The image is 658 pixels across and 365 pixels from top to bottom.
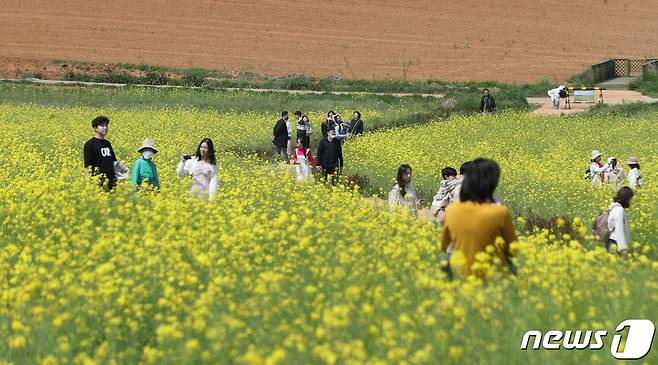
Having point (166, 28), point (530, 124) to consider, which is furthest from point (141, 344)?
point (166, 28)

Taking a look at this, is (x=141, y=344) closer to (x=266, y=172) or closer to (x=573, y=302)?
(x=573, y=302)

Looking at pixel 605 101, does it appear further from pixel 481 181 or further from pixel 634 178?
pixel 481 181

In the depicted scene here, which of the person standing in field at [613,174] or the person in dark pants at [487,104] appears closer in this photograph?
the person standing in field at [613,174]

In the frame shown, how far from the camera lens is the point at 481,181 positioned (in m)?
6.95

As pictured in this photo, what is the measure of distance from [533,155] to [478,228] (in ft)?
59.5

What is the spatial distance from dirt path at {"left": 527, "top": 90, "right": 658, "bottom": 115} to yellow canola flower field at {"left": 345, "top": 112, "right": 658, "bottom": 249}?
3.92 metres

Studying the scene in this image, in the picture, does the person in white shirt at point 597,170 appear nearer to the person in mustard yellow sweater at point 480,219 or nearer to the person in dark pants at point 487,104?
the person in mustard yellow sweater at point 480,219

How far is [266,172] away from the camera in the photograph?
1750 centimetres

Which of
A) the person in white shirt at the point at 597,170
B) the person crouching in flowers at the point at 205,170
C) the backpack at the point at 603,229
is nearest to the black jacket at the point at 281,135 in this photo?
the person in white shirt at the point at 597,170

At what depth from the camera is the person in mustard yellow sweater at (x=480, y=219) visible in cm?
693

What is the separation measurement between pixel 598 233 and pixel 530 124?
21.7 meters

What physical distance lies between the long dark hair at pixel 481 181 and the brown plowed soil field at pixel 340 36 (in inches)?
2422

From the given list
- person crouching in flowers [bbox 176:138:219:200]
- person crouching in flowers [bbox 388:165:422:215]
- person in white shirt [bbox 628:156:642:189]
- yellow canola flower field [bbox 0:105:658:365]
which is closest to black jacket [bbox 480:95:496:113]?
Answer: person in white shirt [bbox 628:156:642:189]

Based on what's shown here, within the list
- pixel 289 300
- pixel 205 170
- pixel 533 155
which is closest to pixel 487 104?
pixel 533 155
